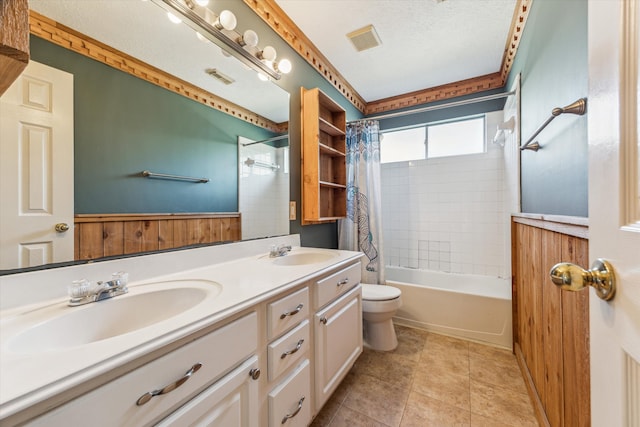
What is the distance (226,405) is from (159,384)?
255 millimetres

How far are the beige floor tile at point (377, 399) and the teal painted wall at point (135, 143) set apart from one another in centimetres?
136

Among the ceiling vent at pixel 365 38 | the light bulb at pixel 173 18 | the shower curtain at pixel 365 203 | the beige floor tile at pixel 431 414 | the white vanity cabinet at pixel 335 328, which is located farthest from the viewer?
the shower curtain at pixel 365 203

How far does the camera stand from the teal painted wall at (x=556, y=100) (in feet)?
2.98

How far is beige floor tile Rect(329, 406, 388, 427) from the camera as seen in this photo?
4.27 feet

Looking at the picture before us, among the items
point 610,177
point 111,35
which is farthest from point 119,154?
point 610,177

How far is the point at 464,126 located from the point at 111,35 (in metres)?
3.03

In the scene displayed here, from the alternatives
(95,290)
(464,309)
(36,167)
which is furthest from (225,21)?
(464,309)

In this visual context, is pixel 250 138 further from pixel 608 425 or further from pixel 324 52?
pixel 608 425

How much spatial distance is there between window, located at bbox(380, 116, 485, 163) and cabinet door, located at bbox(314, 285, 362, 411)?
6.59ft

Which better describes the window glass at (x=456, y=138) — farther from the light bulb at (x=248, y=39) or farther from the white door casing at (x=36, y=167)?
the white door casing at (x=36, y=167)

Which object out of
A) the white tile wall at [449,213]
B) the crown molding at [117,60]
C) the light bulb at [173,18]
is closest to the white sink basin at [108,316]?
the crown molding at [117,60]

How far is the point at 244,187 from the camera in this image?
1462 millimetres

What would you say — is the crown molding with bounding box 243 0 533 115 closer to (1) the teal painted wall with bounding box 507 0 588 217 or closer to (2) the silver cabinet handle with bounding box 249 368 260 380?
(1) the teal painted wall with bounding box 507 0 588 217

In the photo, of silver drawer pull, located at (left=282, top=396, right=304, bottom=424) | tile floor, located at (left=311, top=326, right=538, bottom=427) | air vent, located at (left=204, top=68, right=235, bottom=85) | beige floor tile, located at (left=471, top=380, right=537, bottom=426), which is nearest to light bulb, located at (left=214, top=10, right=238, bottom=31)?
air vent, located at (left=204, top=68, right=235, bottom=85)
